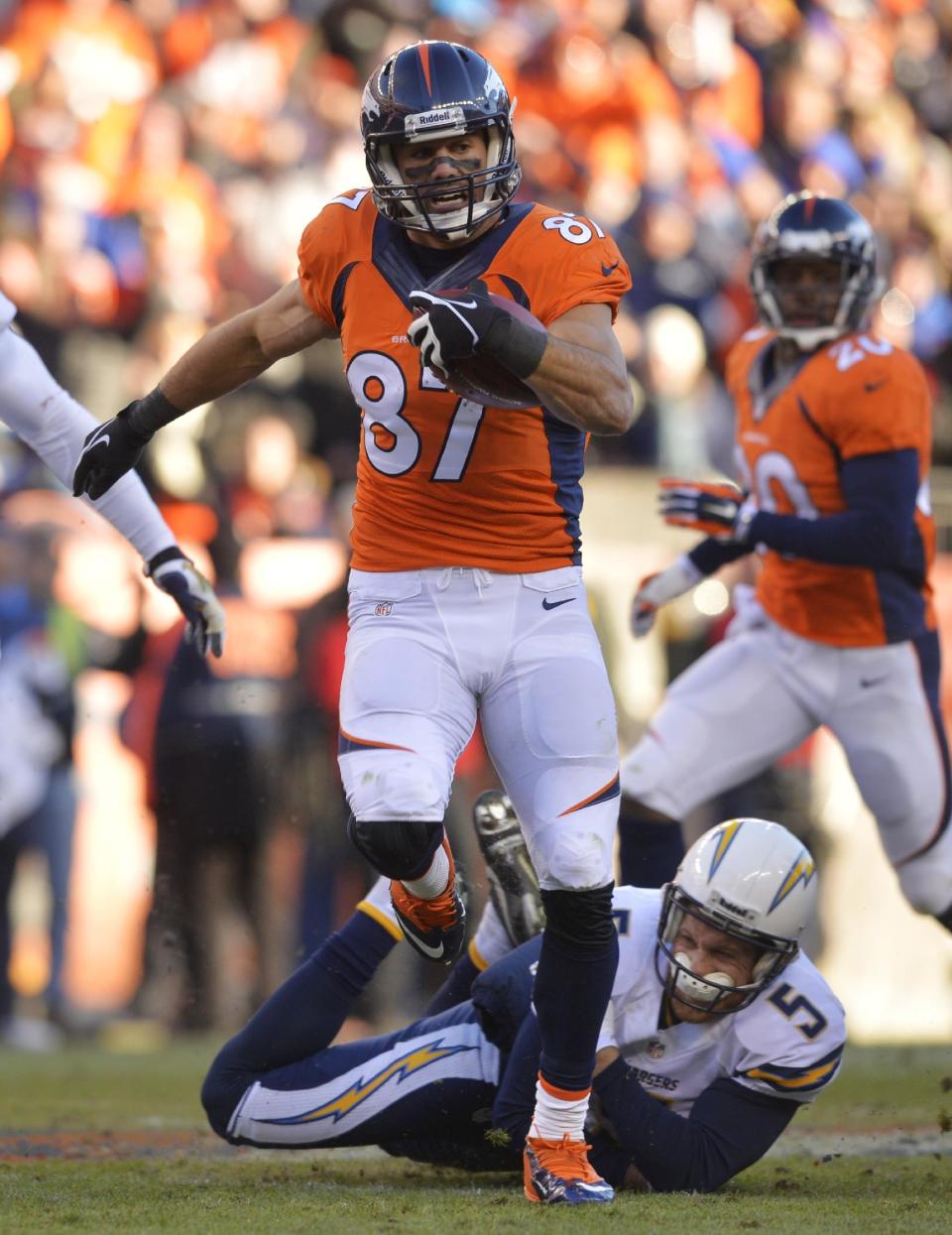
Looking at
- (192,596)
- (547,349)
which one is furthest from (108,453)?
(547,349)

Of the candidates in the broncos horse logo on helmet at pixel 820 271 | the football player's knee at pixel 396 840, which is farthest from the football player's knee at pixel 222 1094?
the broncos horse logo on helmet at pixel 820 271

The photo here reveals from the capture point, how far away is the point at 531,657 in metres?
4.11

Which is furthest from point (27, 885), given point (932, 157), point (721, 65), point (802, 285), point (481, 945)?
point (932, 157)

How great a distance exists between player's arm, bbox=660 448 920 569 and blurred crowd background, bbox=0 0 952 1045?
2.15 m

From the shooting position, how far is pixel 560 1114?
392 centimetres

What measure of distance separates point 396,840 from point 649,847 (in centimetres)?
182

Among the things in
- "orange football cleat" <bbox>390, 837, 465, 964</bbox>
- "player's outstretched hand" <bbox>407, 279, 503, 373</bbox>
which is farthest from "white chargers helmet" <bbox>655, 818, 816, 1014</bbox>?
"player's outstretched hand" <bbox>407, 279, 503, 373</bbox>

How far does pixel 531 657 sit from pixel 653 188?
27.0 ft

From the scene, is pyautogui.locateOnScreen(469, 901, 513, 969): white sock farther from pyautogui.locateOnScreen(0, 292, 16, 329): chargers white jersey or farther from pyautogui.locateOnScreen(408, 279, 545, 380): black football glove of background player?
pyautogui.locateOnScreen(0, 292, 16, 329): chargers white jersey

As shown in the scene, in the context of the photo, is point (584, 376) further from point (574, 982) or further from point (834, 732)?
A: point (834, 732)

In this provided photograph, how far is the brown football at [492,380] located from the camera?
3.80 metres

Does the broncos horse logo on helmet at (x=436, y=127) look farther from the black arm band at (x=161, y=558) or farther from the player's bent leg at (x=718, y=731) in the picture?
the player's bent leg at (x=718, y=731)

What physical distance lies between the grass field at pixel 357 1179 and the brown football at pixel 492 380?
61.2 inches

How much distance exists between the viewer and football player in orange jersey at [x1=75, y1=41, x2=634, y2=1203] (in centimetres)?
395
